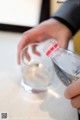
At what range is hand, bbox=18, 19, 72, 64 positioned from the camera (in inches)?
26.9

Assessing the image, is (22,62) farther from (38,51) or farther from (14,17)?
(14,17)

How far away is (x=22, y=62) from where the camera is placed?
661 mm

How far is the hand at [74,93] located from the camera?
515 mm

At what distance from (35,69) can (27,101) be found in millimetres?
107

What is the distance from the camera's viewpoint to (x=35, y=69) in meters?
0.67

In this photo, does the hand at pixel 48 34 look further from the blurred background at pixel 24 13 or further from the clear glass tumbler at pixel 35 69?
the blurred background at pixel 24 13

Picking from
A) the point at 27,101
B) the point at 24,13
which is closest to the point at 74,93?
the point at 27,101

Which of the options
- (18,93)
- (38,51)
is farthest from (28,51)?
(18,93)

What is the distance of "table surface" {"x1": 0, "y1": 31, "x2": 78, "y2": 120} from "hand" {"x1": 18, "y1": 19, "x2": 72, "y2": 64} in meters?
0.07

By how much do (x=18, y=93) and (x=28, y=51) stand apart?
14cm

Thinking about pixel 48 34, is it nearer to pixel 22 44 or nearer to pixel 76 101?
pixel 22 44

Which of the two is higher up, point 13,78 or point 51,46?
point 51,46

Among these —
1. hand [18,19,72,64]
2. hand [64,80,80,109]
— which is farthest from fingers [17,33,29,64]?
hand [64,80,80,109]

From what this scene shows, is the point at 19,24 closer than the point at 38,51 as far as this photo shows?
No
